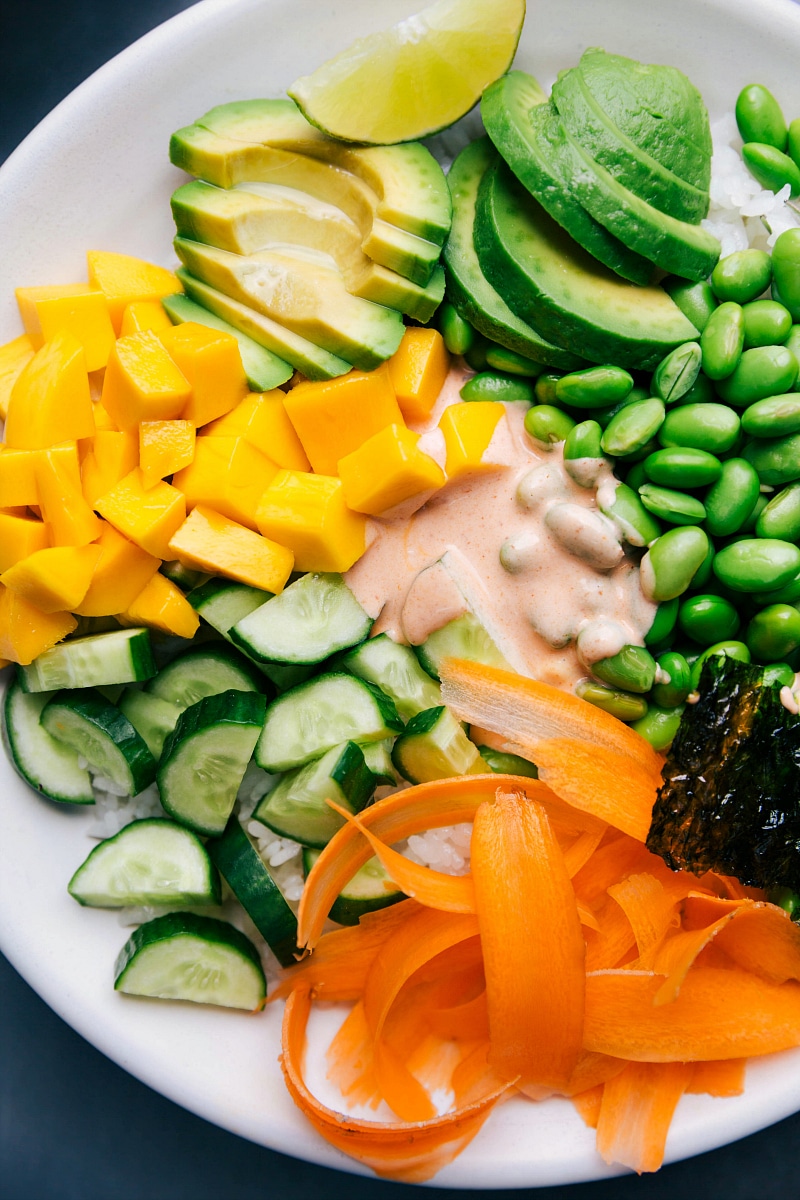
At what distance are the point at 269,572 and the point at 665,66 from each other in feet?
Result: 5.56

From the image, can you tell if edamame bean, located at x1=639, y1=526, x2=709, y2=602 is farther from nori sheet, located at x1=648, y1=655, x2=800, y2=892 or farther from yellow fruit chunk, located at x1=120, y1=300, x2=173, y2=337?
yellow fruit chunk, located at x1=120, y1=300, x2=173, y2=337

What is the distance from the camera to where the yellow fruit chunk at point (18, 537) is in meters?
2.19

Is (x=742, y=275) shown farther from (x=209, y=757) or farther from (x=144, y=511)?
(x=209, y=757)

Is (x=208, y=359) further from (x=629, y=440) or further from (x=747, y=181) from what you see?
(x=747, y=181)

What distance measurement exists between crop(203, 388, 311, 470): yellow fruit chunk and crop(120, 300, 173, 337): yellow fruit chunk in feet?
0.87

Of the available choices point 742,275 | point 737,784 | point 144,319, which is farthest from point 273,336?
point 737,784

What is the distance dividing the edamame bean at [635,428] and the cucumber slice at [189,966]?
159 cm

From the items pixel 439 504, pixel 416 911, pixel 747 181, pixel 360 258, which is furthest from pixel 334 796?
pixel 747 181

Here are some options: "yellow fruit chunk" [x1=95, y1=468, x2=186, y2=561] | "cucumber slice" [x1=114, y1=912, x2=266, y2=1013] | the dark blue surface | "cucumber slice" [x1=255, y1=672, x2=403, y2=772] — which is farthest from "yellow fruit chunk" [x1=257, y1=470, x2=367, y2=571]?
the dark blue surface

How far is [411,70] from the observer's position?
2.21 m

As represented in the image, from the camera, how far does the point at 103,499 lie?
2.22m

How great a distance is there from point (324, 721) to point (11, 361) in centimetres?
127

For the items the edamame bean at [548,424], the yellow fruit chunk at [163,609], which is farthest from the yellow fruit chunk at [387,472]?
the yellow fruit chunk at [163,609]

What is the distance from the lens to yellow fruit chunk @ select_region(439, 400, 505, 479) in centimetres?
229
